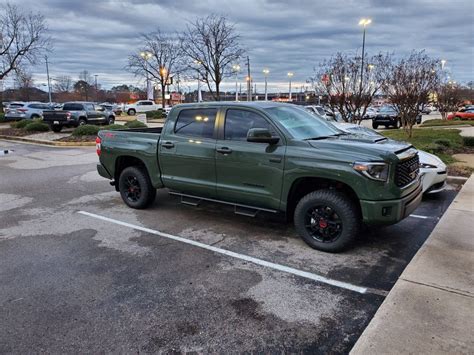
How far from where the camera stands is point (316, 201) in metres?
4.61

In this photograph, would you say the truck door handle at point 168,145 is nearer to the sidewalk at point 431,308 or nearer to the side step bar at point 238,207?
the side step bar at point 238,207

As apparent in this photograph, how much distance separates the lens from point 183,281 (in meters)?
4.00

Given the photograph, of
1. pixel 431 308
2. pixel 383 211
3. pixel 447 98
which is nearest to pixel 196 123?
pixel 383 211

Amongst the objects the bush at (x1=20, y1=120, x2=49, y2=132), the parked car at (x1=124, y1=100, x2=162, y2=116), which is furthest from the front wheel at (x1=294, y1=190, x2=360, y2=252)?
the parked car at (x1=124, y1=100, x2=162, y2=116)

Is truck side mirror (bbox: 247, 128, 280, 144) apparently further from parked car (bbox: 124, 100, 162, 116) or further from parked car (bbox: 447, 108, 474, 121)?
parked car (bbox: 124, 100, 162, 116)

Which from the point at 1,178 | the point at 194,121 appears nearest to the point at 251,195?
the point at 194,121

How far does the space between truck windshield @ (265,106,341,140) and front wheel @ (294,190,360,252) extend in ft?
2.79

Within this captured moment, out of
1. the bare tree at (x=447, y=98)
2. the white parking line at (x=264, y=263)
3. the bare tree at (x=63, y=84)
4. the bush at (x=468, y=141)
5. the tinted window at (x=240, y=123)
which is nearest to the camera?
the white parking line at (x=264, y=263)

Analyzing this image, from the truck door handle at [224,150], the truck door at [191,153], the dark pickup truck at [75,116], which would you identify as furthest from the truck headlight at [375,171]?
the dark pickup truck at [75,116]

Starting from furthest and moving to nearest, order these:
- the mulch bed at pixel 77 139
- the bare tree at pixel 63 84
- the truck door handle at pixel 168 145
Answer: the bare tree at pixel 63 84
the mulch bed at pixel 77 139
the truck door handle at pixel 168 145

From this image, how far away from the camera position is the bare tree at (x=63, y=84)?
91.7m

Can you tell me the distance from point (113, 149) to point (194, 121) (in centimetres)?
182

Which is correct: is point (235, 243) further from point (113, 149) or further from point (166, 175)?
point (113, 149)

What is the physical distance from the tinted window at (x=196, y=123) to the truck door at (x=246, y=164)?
0.25 meters
